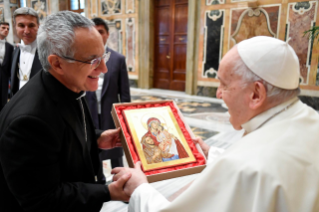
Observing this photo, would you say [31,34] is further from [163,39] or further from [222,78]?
[163,39]

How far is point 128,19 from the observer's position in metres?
10.1

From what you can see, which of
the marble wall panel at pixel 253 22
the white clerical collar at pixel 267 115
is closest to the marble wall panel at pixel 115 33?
the marble wall panel at pixel 253 22

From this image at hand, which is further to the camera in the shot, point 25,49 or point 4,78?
point 4,78

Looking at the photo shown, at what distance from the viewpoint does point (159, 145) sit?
1.89 metres

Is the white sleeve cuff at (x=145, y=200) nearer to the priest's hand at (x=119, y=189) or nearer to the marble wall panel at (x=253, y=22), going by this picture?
the priest's hand at (x=119, y=189)

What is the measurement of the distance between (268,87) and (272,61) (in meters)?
0.13

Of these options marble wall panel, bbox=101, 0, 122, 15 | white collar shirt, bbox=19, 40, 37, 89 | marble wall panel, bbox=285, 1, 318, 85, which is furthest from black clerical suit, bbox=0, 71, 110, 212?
marble wall panel, bbox=101, 0, 122, 15

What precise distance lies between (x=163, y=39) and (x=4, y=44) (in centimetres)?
811

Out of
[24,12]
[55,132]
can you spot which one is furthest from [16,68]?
[55,132]

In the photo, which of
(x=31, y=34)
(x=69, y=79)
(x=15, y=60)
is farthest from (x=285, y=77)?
(x=15, y=60)

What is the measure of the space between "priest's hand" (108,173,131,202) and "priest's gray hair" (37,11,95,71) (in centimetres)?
70

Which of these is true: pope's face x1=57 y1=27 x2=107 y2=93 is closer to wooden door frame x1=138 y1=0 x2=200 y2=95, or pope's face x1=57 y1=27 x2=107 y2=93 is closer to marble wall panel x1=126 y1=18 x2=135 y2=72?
wooden door frame x1=138 y1=0 x2=200 y2=95

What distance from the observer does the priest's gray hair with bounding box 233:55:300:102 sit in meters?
1.13

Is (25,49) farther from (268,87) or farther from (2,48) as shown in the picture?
(268,87)
